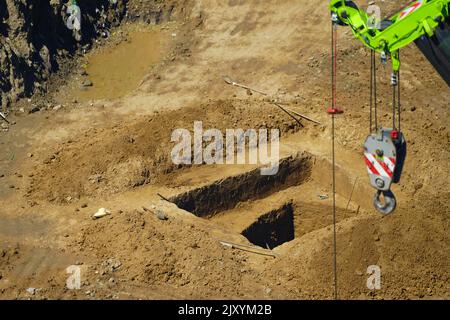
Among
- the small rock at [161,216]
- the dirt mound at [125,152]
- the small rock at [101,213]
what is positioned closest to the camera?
the small rock at [161,216]

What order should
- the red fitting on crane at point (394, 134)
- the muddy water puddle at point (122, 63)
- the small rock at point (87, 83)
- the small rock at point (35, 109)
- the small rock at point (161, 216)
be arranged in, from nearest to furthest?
the red fitting on crane at point (394, 134) < the small rock at point (161, 216) < the small rock at point (35, 109) < the muddy water puddle at point (122, 63) < the small rock at point (87, 83)

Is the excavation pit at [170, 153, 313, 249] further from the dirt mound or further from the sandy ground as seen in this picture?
the dirt mound

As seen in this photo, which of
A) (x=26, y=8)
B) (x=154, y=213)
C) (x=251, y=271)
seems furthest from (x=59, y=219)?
(x=26, y=8)

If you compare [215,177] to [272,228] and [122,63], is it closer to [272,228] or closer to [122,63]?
[272,228]

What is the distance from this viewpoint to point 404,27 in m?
10.7

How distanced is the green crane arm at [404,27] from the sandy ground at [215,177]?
13.2 ft

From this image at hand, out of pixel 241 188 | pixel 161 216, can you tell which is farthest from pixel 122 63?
pixel 161 216

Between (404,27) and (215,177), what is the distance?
6.63 metres

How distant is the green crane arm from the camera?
10.5 meters

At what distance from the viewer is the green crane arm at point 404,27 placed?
10531 millimetres

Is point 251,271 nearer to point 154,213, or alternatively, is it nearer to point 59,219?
point 154,213

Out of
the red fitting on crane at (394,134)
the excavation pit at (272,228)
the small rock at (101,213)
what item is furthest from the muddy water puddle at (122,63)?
the red fitting on crane at (394,134)

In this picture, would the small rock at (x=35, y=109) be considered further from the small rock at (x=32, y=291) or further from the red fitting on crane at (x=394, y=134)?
the red fitting on crane at (x=394, y=134)

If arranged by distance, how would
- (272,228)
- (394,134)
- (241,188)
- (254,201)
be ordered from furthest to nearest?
(254,201) < (272,228) < (241,188) < (394,134)
